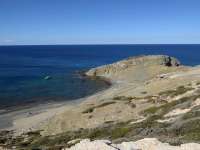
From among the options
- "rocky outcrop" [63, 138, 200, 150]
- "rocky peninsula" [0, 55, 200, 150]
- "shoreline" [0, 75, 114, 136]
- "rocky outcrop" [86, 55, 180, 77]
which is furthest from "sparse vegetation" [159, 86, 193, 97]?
"rocky outcrop" [86, 55, 180, 77]

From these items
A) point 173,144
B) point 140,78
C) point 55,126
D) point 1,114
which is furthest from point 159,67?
point 173,144

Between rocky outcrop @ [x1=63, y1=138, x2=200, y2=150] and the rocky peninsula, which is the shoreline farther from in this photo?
rocky outcrop @ [x1=63, y1=138, x2=200, y2=150]

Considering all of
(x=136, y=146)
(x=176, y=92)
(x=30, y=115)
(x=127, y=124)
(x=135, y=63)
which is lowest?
(x=30, y=115)

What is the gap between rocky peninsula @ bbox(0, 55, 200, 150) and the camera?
69.6ft

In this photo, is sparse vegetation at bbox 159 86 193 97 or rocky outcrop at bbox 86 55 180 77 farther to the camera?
rocky outcrop at bbox 86 55 180 77

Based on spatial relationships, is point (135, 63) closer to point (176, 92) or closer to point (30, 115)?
point (30, 115)

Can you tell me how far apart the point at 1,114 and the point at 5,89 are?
31.7 meters

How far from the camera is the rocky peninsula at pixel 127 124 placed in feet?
69.6

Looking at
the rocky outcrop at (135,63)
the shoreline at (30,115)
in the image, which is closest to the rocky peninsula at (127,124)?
the shoreline at (30,115)

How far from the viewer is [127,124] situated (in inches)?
1586

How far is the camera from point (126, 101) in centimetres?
5559

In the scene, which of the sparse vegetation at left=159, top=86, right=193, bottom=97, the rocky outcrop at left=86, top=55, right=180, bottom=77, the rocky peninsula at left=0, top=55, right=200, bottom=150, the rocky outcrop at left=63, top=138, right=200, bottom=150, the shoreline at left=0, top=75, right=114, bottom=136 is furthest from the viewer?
the rocky outcrop at left=86, top=55, right=180, bottom=77

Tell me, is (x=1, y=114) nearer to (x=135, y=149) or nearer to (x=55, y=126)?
(x=55, y=126)

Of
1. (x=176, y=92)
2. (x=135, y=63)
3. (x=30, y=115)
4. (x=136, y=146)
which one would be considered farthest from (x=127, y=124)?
(x=135, y=63)
